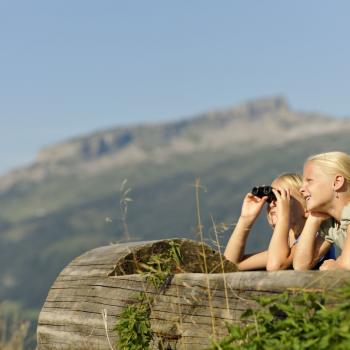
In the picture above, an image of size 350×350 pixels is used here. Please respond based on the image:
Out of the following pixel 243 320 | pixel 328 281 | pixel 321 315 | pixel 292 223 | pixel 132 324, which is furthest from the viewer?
pixel 292 223

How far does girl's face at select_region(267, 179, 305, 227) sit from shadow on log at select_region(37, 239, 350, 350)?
0.51m

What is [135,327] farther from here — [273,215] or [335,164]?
[273,215]

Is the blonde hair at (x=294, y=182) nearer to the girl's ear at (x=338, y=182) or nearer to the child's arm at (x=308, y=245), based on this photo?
the child's arm at (x=308, y=245)

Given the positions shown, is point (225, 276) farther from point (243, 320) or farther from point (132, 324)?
point (132, 324)

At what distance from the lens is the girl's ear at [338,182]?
13.0 ft

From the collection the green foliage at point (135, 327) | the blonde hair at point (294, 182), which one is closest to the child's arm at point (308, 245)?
the blonde hair at point (294, 182)

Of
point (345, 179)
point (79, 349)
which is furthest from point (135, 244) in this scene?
point (345, 179)

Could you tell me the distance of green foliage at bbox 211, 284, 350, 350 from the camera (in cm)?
260

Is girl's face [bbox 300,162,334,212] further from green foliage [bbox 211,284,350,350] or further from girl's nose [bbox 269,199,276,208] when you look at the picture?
green foliage [bbox 211,284,350,350]

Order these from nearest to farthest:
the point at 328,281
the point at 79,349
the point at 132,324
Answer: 1. the point at 328,281
2. the point at 132,324
3. the point at 79,349

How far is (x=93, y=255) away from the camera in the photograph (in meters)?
4.74

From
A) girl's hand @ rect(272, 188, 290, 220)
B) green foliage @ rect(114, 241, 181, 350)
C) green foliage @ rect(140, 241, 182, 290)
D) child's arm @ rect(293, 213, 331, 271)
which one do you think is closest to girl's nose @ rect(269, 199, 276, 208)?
girl's hand @ rect(272, 188, 290, 220)

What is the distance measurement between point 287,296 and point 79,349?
75.6 inches

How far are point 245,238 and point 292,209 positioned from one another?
0.40 meters
